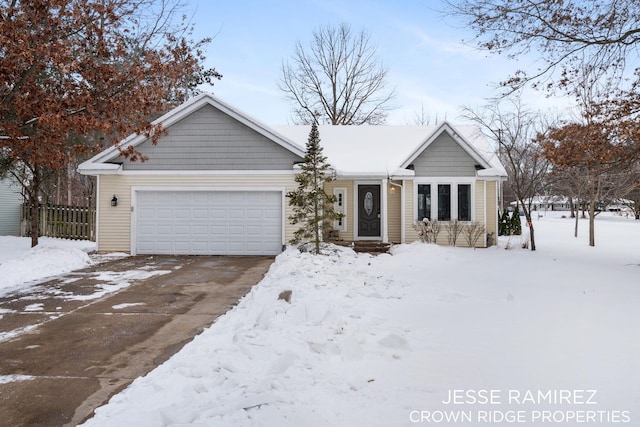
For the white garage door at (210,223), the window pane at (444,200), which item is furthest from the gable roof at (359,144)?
the white garage door at (210,223)

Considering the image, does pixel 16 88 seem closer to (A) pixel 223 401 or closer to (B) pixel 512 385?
(A) pixel 223 401

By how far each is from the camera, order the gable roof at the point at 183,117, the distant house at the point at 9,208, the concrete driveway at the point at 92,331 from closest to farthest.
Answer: the concrete driveway at the point at 92,331 < the gable roof at the point at 183,117 < the distant house at the point at 9,208

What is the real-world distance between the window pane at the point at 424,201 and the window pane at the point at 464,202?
113 cm

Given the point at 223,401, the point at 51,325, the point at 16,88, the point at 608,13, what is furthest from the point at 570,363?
the point at 16,88

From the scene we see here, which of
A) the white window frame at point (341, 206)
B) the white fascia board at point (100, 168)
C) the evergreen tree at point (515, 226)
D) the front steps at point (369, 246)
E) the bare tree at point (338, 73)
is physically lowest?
the front steps at point (369, 246)

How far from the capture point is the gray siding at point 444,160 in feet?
48.4

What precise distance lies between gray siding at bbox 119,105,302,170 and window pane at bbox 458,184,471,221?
6436mm

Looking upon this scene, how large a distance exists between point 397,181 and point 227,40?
8417 mm

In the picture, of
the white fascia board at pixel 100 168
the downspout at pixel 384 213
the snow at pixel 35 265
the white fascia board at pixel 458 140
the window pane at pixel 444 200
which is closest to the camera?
the snow at pixel 35 265

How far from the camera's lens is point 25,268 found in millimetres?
9352

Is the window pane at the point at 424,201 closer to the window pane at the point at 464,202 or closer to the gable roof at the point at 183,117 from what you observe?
the window pane at the point at 464,202

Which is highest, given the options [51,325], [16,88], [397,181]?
[16,88]

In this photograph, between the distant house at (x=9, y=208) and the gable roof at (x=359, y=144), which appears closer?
the gable roof at (x=359, y=144)

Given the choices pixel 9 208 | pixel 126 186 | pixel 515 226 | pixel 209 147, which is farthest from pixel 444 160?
pixel 9 208
